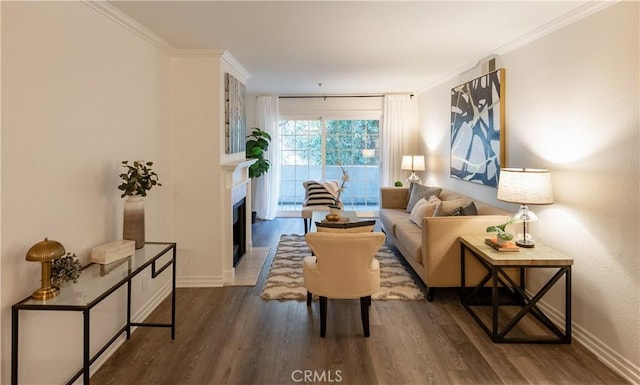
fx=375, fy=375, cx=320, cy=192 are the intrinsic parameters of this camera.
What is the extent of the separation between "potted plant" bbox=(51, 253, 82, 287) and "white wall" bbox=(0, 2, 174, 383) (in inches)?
5.8

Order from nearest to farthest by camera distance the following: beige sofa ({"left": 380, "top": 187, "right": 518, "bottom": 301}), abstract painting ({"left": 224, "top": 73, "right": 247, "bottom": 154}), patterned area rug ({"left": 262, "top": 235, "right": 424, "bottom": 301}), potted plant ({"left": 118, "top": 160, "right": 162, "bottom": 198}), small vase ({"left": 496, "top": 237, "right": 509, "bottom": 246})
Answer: potted plant ({"left": 118, "top": 160, "right": 162, "bottom": 198})
small vase ({"left": 496, "top": 237, "right": 509, "bottom": 246})
beige sofa ({"left": 380, "top": 187, "right": 518, "bottom": 301})
patterned area rug ({"left": 262, "top": 235, "right": 424, "bottom": 301})
abstract painting ({"left": 224, "top": 73, "right": 247, "bottom": 154})

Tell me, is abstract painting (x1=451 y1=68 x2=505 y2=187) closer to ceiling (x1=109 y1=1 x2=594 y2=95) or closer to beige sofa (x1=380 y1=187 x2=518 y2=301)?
ceiling (x1=109 y1=1 x2=594 y2=95)

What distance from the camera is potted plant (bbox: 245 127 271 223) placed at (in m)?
6.60

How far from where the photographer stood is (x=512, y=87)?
3.61 meters

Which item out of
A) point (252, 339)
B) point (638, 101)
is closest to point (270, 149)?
point (252, 339)

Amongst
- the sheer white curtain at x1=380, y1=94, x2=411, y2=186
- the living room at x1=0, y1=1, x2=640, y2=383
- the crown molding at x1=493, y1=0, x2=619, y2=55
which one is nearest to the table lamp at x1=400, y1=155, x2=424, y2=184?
the sheer white curtain at x1=380, y1=94, x2=411, y2=186

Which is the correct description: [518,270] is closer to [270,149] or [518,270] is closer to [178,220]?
[178,220]

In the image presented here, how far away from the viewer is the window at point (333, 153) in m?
7.43

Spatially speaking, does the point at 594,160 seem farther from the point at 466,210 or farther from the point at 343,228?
the point at 343,228

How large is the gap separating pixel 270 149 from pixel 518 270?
4.99m

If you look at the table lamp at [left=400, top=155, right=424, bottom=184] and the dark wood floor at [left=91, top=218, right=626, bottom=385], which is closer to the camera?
the dark wood floor at [left=91, top=218, right=626, bottom=385]

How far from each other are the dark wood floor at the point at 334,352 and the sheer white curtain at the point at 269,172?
400 cm

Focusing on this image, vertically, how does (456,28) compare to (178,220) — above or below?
above

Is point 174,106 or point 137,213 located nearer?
point 137,213
